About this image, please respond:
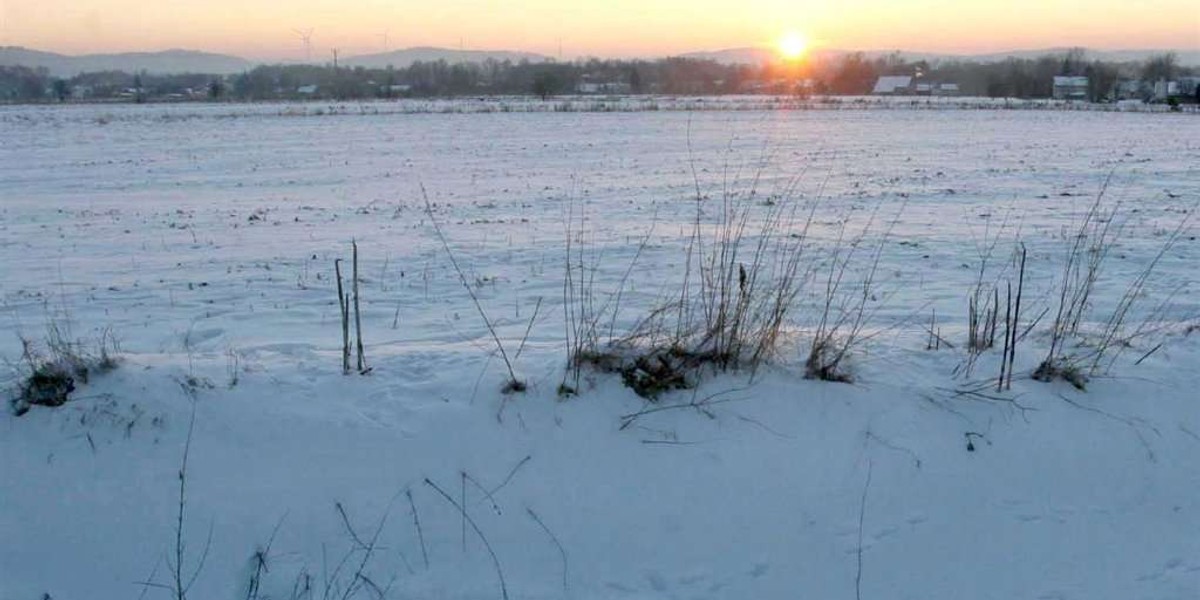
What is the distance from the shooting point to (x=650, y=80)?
168000 millimetres

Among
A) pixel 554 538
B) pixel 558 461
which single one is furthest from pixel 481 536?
pixel 558 461

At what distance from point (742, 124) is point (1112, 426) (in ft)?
134

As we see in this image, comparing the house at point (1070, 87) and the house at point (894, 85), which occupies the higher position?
the house at point (894, 85)

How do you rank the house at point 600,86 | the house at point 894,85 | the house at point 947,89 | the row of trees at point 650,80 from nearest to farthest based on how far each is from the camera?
the row of trees at point 650,80, the house at point 947,89, the house at point 600,86, the house at point 894,85

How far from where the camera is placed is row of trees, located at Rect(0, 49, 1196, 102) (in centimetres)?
12250

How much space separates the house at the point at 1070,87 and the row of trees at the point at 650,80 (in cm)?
111

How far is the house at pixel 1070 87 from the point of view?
111 metres

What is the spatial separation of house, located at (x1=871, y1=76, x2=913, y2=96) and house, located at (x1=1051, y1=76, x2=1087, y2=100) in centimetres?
2719

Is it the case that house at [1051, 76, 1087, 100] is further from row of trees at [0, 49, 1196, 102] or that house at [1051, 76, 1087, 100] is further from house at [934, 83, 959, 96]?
house at [934, 83, 959, 96]

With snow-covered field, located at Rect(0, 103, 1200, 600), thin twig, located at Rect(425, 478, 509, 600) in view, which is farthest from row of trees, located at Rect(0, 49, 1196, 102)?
thin twig, located at Rect(425, 478, 509, 600)

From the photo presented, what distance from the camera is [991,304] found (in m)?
8.23

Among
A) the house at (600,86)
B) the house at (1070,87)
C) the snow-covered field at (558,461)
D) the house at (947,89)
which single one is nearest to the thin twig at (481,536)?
the snow-covered field at (558,461)

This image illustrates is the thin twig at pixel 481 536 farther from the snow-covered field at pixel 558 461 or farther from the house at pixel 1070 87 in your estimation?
the house at pixel 1070 87

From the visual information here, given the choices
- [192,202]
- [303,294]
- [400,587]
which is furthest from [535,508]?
[192,202]
